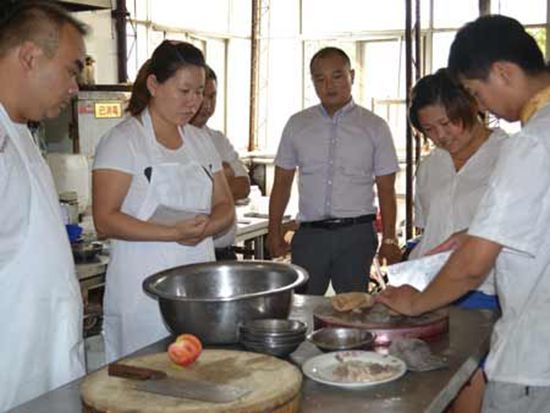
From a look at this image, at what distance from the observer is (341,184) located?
140 inches

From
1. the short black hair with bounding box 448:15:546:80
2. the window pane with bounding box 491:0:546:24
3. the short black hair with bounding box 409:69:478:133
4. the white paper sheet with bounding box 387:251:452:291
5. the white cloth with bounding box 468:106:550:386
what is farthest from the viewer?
the window pane with bounding box 491:0:546:24

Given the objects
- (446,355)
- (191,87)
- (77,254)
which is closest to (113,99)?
(77,254)

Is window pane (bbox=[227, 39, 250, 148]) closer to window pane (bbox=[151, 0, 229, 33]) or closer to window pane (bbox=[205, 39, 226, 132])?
window pane (bbox=[205, 39, 226, 132])

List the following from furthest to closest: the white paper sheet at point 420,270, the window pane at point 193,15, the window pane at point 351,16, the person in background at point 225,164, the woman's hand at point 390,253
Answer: the window pane at point 351,16 < the window pane at point 193,15 < the woman's hand at point 390,253 < the person in background at point 225,164 < the white paper sheet at point 420,270

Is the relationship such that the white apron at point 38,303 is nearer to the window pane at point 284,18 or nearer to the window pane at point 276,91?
the window pane at point 276,91

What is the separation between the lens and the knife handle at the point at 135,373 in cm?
140

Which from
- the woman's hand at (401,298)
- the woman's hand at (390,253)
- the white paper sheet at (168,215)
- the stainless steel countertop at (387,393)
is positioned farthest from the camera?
the woman's hand at (390,253)

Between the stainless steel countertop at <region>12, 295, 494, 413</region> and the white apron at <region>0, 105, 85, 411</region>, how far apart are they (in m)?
0.20

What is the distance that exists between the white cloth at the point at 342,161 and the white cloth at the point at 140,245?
4.38 ft

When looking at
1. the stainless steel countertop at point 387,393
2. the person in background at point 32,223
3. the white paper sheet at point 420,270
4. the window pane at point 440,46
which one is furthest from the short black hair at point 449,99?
the window pane at point 440,46

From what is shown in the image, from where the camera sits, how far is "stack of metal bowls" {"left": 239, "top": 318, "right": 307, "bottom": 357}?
162cm

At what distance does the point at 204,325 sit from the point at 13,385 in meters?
0.44

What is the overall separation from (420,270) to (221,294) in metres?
0.50

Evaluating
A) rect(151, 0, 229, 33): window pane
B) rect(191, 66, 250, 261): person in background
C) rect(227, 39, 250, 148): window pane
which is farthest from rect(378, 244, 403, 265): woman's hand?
rect(227, 39, 250, 148): window pane
